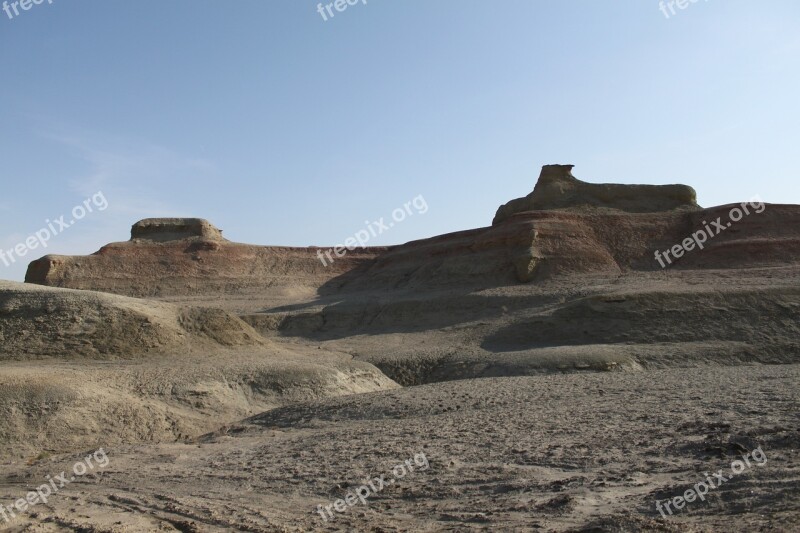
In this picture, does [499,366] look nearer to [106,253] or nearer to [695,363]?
[695,363]

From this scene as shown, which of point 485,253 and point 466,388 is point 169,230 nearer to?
point 485,253

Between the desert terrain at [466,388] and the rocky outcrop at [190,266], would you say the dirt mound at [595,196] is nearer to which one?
the desert terrain at [466,388]

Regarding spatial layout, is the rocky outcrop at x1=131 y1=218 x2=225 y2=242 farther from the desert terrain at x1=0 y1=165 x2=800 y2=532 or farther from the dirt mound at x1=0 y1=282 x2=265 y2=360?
the dirt mound at x1=0 y1=282 x2=265 y2=360

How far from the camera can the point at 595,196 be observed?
142ft

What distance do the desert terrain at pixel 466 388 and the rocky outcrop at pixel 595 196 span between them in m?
0.13

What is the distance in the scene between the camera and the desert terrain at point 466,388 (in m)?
7.41

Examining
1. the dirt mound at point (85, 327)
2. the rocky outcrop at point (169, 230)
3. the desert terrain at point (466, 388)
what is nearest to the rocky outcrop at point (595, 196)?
the desert terrain at point (466, 388)

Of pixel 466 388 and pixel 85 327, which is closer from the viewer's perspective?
pixel 466 388

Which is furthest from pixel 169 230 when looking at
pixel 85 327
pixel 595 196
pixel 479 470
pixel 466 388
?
pixel 479 470

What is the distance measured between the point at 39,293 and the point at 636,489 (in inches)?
736

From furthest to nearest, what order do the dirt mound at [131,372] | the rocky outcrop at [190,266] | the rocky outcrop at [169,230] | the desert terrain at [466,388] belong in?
1. the rocky outcrop at [169,230]
2. the rocky outcrop at [190,266]
3. the dirt mound at [131,372]
4. the desert terrain at [466,388]

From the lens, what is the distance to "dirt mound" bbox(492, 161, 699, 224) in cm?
4212

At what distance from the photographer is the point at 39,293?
20.8 m

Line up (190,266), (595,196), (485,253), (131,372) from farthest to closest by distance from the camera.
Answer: (190,266)
(595,196)
(485,253)
(131,372)
